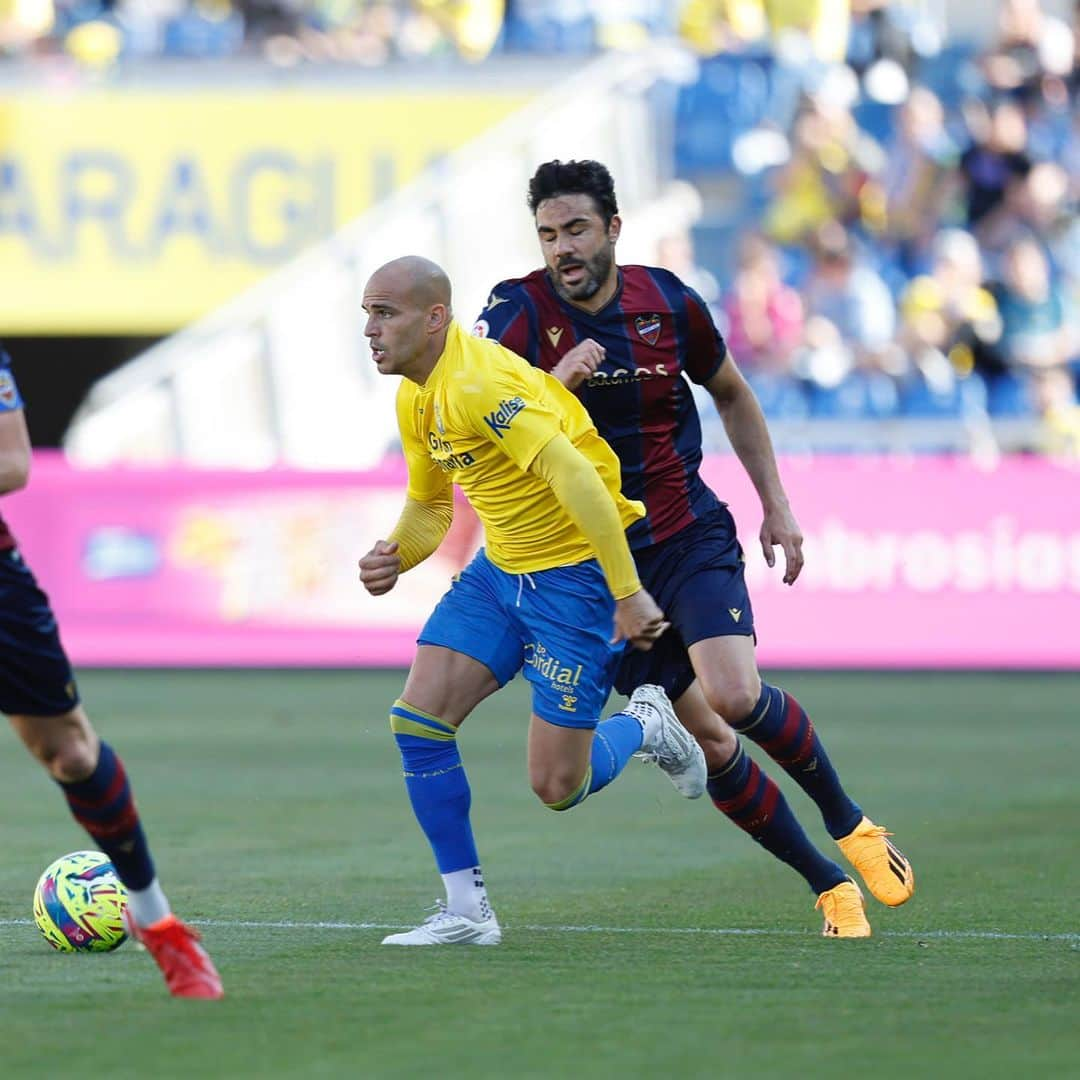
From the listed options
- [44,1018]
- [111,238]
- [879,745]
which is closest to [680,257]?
[111,238]

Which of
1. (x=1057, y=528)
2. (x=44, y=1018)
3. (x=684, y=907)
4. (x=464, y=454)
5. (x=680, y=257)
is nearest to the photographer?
(x=44, y=1018)

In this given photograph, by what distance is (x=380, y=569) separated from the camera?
6707 mm

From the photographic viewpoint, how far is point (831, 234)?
20172 mm

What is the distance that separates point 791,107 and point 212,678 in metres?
8.25

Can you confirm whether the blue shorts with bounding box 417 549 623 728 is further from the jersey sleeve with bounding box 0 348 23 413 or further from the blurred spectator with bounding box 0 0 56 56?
the blurred spectator with bounding box 0 0 56 56

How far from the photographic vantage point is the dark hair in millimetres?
6910

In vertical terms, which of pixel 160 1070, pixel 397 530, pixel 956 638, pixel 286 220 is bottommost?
pixel 956 638

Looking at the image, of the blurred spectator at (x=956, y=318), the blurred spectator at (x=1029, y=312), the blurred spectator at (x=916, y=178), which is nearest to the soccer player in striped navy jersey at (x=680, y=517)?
the blurred spectator at (x=956, y=318)

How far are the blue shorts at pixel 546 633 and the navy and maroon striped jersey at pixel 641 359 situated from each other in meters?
0.52

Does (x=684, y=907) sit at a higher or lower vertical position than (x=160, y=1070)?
lower

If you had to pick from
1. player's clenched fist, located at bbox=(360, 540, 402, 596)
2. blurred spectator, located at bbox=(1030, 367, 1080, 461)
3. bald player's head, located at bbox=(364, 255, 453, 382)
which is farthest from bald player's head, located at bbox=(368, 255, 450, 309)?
blurred spectator, located at bbox=(1030, 367, 1080, 461)

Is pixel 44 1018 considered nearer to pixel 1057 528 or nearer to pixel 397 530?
pixel 397 530

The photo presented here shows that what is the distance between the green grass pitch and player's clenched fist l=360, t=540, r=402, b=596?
1.02 m

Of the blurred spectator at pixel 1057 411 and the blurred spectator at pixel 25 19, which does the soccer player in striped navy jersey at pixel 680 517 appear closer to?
the blurred spectator at pixel 1057 411
